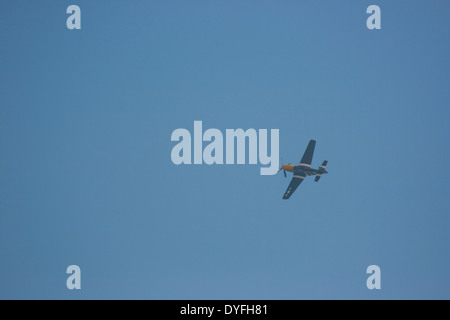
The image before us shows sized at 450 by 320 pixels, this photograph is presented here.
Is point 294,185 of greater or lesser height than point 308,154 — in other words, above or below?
below

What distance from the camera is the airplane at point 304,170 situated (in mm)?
52438

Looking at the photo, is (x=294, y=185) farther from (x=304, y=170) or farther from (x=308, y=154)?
(x=308, y=154)

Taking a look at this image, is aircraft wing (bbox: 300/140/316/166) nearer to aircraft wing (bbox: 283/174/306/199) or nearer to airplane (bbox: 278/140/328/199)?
airplane (bbox: 278/140/328/199)

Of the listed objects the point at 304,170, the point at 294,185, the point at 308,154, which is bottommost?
the point at 294,185

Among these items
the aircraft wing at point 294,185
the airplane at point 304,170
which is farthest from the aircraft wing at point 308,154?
the aircraft wing at point 294,185

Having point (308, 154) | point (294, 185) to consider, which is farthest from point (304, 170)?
point (294, 185)

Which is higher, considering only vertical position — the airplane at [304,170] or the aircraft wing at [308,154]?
the aircraft wing at [308,154]

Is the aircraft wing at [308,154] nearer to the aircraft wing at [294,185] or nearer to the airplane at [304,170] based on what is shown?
the airplane at [304,170]

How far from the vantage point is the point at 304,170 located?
53062 millimetres

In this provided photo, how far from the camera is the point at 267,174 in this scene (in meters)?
46.2
